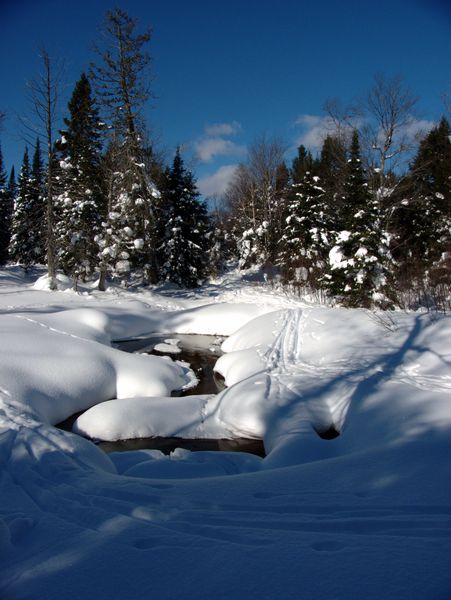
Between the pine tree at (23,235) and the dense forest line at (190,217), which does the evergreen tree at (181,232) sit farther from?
the pine tree at (23,235)

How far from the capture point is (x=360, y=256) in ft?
39.5

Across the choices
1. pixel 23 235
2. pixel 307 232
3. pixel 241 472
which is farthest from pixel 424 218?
pixel 23 235

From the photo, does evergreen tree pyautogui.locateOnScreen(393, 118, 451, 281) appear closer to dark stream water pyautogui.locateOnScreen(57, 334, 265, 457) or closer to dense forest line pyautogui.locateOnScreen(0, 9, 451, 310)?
dense forest line pyautogui.locateOnScreen(0, 9, 451, 310)

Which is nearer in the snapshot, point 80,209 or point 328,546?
point 328,546

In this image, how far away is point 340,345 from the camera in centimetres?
834

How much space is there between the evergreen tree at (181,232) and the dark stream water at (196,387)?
846 cm

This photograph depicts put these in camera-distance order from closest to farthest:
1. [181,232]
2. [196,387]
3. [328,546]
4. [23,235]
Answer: [328,546]
[196,387]
[181,232]
[23,235]

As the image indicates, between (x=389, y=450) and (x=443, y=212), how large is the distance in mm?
20092

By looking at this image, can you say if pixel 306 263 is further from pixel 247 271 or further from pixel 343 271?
pixel 247 271

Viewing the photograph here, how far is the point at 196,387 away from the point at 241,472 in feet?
13.5

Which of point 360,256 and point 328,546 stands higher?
point 360,256

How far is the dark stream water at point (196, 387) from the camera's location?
549 centimetres

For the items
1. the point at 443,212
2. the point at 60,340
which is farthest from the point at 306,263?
the point at 60,340

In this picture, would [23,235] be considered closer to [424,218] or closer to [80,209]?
[80,209]
